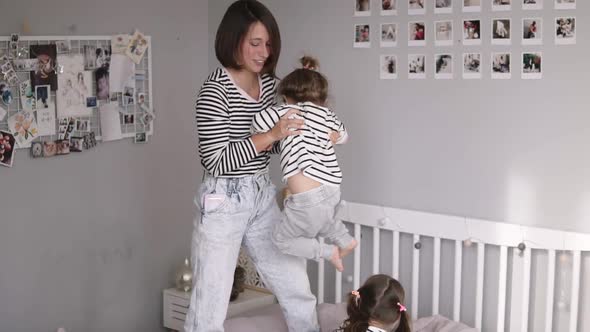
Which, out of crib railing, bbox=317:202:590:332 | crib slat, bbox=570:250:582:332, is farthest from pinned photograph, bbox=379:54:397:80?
crib slat, bbox=570:250:582:332

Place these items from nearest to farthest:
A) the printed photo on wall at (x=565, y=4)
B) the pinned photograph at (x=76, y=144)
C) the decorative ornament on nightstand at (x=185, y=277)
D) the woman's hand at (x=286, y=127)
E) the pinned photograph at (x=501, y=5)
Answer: the woman's hand at (x=286, y=127) → the printed photo on wall at (x=565, y=4) → the pinned photograph at (x=501, y=5) → the pinned photograph at (x=76, y=144) → the decorative ornament on nightstand at (x=185, y=277)

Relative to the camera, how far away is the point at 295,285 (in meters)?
2.74

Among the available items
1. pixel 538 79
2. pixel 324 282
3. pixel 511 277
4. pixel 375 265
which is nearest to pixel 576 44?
pixel 538 79

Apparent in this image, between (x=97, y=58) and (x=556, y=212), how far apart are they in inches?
70.8

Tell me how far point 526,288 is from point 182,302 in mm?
1443

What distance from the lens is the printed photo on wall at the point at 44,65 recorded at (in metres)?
3.14

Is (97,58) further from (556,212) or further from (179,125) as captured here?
(556,212)

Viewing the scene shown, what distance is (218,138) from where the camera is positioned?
248 cm

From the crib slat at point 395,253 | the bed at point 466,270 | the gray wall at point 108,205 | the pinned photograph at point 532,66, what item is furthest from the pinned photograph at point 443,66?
the gray wall at point 108,205

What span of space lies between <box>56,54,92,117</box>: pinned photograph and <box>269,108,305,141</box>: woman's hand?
1126mm

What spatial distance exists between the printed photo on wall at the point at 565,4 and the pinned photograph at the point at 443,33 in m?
0.39

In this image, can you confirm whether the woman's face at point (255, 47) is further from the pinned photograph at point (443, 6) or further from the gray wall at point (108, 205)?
the gray wall at point (108, 205)

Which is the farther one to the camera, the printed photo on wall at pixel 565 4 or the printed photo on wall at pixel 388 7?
the printed photo on wall at pixel 388 7

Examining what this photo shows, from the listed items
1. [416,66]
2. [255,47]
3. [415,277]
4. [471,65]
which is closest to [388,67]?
[416,66]
